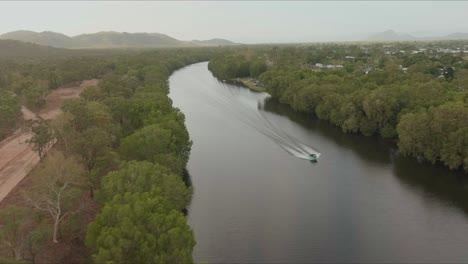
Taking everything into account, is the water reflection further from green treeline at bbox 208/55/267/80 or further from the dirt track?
green treeline at bbox 208/55/267/80

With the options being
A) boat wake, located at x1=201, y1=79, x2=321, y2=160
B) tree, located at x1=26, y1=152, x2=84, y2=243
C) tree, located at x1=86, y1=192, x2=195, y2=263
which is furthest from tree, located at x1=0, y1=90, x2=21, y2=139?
tree, located at x1=86, y1=192, x2=195, y2=263

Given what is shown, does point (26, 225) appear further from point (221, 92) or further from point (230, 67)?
point (230, 67)

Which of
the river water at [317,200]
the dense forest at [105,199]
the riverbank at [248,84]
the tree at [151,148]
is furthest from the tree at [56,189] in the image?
the riverbank at [248,84]

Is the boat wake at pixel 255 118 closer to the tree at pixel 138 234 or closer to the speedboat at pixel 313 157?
the speedboat at pixel 313 157

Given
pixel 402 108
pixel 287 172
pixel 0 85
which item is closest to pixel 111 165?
pixel 287 172

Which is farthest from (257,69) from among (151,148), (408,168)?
(151,148)
